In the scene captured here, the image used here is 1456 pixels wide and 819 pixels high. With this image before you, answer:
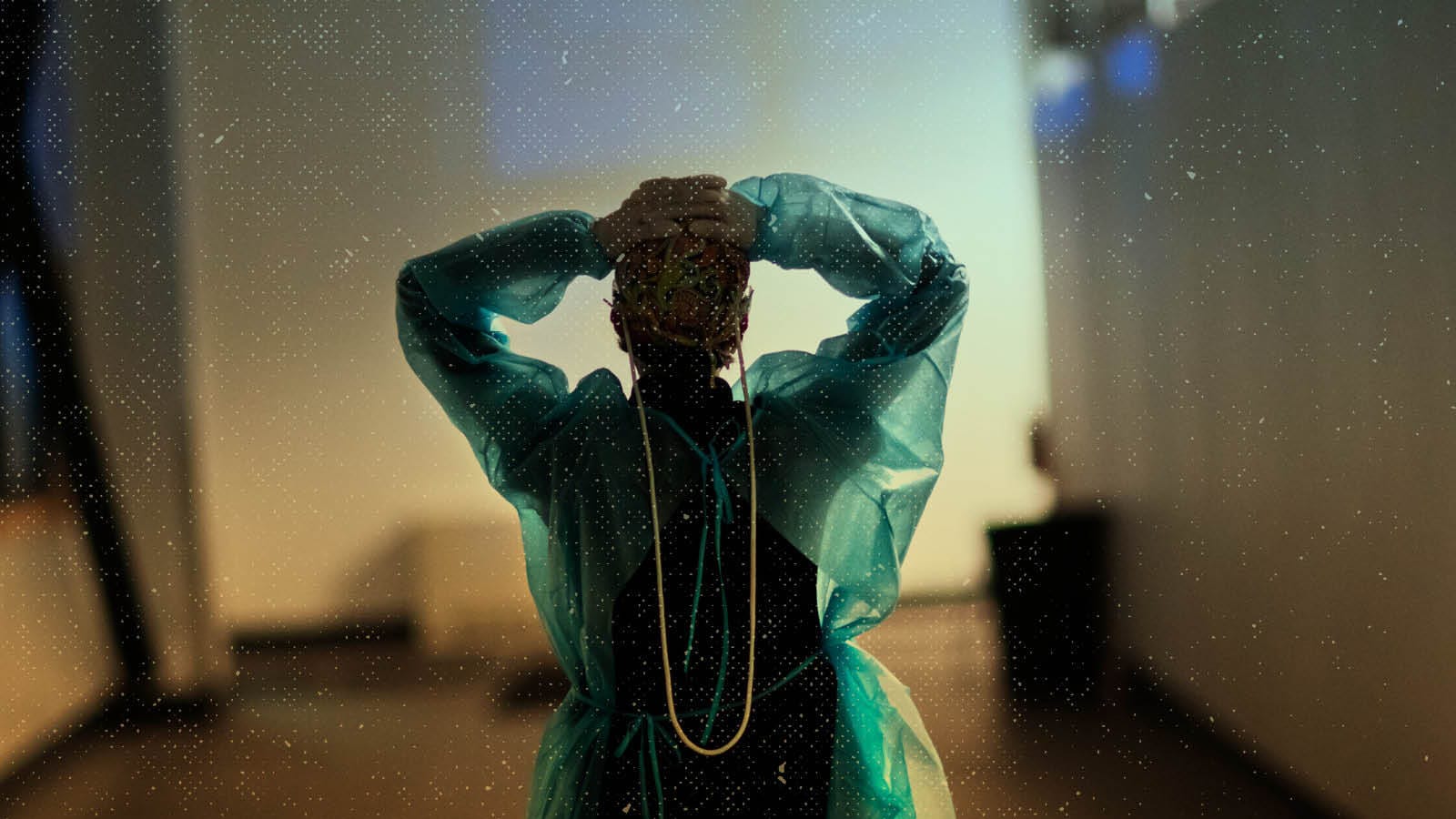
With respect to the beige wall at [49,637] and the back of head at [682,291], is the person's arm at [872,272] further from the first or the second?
the beige wall at [49,637]

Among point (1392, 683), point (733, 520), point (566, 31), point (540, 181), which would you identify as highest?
point (566, 31)

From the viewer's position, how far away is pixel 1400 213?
101cm

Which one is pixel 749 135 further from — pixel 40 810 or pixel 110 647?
pixel 40 810

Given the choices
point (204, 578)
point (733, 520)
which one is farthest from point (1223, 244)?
point (204, 578)

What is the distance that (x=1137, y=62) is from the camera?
1007mm

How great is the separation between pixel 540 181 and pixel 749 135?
6.9 inches

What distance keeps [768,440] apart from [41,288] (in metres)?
0.60

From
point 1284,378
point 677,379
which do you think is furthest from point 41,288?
point 1284,378

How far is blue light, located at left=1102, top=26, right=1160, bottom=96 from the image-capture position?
100 cm

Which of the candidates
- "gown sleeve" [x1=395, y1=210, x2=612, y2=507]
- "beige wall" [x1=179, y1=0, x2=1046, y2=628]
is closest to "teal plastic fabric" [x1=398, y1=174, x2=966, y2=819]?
"gown sleeve" [x1=395, y1=210, x2=612, y2=507]

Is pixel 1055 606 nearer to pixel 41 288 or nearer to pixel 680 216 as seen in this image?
pixel 680 216

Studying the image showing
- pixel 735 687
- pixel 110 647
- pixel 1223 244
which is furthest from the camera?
pixel 1223 244

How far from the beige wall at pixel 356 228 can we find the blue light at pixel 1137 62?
25 centimetres

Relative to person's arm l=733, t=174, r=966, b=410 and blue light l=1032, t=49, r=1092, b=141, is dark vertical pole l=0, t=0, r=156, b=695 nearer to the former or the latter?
person's arm l=733, t=174, r=966, b=410
